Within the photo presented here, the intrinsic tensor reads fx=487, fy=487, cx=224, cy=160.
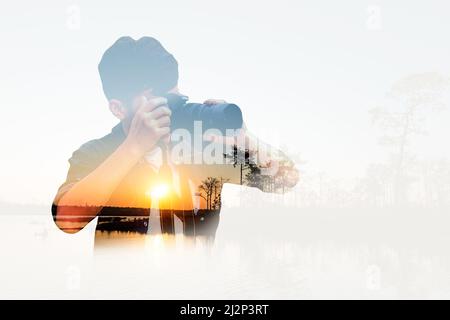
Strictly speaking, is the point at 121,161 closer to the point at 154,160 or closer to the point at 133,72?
the point at 154,160

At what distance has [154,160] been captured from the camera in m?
3.92

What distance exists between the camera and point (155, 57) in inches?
150

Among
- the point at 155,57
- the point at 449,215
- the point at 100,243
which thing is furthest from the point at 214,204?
the point at 449,215

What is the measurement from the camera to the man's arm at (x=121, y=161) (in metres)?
3.48

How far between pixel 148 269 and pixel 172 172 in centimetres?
157

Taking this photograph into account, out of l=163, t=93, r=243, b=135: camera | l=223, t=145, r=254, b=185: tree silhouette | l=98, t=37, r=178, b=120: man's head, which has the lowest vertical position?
l=223, t=145, r=254, b=185: tree silhouette

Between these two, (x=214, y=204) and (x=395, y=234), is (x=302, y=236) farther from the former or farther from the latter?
(x=214, y=204)

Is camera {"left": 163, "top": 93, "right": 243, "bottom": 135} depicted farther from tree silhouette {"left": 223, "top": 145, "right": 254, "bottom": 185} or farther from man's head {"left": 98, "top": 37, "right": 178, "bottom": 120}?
tree silhouette {"left": 223, "top": 145, "right": 254, "bottom": 185}

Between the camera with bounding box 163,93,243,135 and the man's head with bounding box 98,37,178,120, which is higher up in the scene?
the man's head with bounding box 98,37,178,120

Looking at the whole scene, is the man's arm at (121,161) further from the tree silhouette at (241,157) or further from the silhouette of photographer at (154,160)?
the tree silhouette at (241,157)

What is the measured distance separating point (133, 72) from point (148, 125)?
540 mm

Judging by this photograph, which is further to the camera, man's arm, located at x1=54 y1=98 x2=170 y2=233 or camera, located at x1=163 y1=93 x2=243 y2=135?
camera, located at x1=163 y1=93 x2=243 y2=135

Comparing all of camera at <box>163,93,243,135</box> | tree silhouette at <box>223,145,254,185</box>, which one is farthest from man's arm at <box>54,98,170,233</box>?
tree silhouette at <box>223,145,254,185</box>

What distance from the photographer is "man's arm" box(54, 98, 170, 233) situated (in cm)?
348
